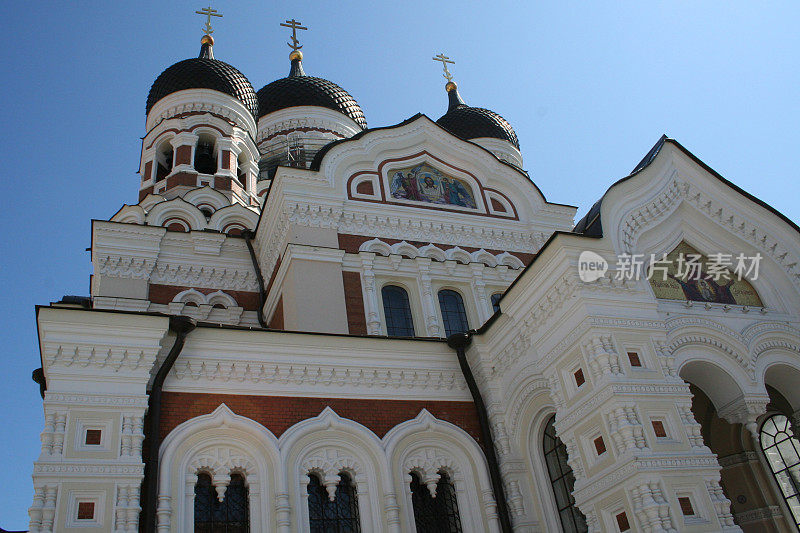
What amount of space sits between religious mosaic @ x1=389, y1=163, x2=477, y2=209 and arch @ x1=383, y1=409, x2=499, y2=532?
15.6ft

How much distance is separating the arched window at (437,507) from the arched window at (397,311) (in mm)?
2965

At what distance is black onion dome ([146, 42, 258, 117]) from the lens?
1923 cm

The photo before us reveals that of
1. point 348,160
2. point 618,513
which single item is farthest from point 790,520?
point 348,160

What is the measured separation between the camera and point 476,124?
2108 centimetres

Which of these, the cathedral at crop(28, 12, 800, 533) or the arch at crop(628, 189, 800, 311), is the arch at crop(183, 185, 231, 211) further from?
the arch at crop(628, 189, 800, 311)

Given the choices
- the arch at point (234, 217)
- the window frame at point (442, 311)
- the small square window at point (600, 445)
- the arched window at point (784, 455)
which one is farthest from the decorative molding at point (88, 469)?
the arch at point (234, 217)

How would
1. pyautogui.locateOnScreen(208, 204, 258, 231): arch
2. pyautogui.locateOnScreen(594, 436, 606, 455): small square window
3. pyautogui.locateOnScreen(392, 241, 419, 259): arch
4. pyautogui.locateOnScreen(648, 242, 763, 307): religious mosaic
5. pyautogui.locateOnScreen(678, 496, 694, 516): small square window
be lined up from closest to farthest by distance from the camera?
pyautogui.locateOnScreen(678, 496, 694, 516): small square window → pyautogui.locateOnScreen(594, 436, 606, 455): small square window → pyautogui.locateOnScreen(648, 242, 763, 307): religious mosaic → pyautogui.locateOnScreen(392, 241, 419, 259): arch → pyautogui.locateOnScreen(208, 204, 258, 231): arch

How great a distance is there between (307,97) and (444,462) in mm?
15130

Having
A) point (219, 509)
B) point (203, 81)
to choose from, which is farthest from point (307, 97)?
point (219, 509)

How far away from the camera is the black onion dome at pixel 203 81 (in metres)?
19.2

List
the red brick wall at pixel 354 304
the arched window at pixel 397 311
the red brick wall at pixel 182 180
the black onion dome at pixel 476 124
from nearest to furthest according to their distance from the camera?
the red brick wall at pixel 354 304, the arched window at pixel 397 311, the red brick wall at pixel 182 180, the black onion dome at pixel 476 124

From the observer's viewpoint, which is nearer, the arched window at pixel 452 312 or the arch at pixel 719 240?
the arch at pixel 719 240

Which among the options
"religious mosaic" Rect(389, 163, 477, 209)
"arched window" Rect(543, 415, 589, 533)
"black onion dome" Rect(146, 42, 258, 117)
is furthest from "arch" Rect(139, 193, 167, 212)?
"arched window" Rect(543, 415, 589, 533)

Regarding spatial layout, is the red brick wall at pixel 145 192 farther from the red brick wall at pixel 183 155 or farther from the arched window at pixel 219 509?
the arched window at pixel 219 509
